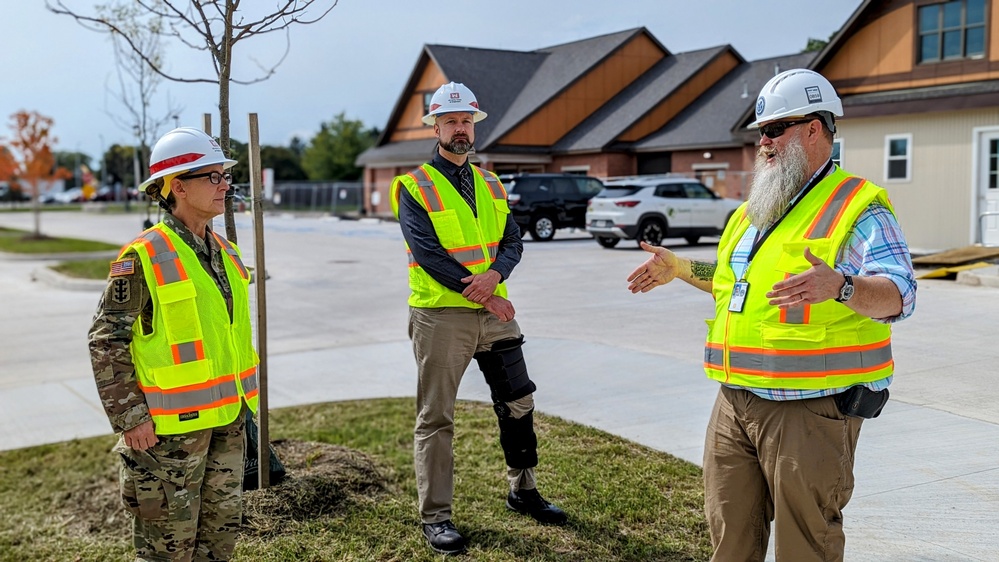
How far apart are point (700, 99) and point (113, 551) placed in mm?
33332

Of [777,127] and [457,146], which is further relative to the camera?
[457,146]

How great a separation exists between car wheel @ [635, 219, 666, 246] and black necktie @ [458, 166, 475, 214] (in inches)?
673

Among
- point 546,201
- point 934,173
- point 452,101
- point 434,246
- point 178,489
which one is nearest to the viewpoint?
point 178,489

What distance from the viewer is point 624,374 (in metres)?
7.84

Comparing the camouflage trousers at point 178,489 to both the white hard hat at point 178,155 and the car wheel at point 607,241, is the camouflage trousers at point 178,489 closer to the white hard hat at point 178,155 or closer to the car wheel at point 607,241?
the white hard hat at point 178,155

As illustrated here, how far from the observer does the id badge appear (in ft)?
9.89

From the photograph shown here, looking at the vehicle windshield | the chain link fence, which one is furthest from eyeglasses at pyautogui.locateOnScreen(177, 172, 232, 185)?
the chain link fence

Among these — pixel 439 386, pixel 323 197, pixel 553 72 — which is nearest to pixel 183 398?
pixel 439 386

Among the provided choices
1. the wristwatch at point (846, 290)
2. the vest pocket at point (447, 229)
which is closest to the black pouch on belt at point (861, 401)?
the wristwatch at point (846, 290)

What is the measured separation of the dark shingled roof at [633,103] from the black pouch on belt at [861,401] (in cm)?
3095

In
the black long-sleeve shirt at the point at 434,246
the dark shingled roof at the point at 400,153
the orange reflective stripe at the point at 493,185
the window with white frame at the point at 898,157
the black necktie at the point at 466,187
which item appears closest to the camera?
the black long-sleeve shirt at the point at 434,246

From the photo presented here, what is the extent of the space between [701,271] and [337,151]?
5944cm

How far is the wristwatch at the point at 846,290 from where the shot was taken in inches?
102

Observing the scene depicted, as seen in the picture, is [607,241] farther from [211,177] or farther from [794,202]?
→ [794,202]
